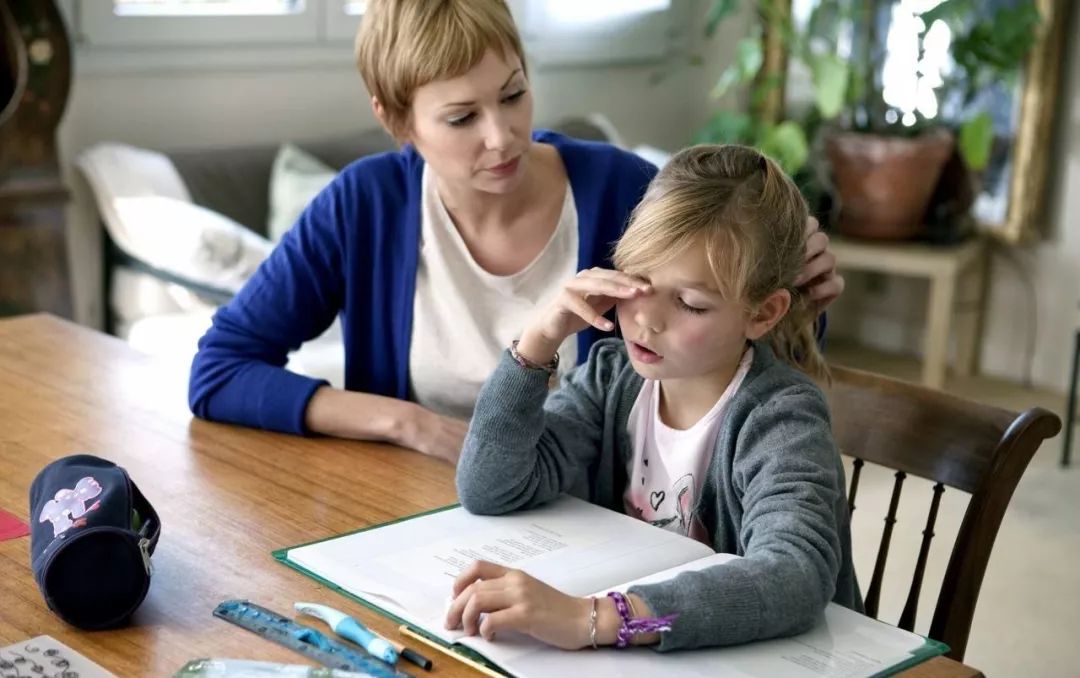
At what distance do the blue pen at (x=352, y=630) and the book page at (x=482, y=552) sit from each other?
4cm

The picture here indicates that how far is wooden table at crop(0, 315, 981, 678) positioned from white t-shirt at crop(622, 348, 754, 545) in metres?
0.20

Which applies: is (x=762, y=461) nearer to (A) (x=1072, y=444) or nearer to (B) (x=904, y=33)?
(A) (x=1072, y=444)

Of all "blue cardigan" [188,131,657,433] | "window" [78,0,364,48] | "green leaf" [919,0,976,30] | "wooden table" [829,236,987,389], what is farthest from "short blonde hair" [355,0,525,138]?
"green leaf" [919,0,976,30]

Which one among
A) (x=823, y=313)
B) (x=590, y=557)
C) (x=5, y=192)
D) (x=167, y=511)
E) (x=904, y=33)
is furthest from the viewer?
(x=904, y=33)

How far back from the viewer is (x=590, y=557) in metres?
1.29

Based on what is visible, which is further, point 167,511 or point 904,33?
point 904,33

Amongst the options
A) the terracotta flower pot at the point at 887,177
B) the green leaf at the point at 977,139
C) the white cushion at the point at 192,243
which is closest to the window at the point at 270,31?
the white cushion at the point at 192,243

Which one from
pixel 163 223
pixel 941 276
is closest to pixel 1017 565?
pixel 941 276

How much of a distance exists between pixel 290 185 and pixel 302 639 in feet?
7.90

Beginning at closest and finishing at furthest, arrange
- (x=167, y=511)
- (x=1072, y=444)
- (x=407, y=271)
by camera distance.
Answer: (x=167, y=511) → (x=407, y=271) → (x=1072, y=444)

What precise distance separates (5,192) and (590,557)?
2.02 metres

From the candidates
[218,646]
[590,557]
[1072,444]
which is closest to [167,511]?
[218,646]

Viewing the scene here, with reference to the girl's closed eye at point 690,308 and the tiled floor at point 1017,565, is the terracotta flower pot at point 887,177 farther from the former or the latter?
the girl's closed eye at point 690,308

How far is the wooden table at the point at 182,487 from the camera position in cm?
115
